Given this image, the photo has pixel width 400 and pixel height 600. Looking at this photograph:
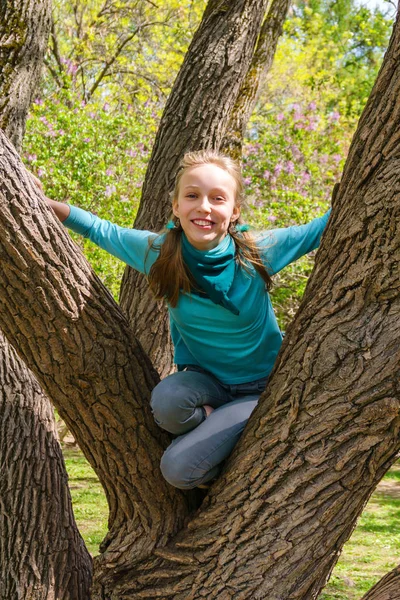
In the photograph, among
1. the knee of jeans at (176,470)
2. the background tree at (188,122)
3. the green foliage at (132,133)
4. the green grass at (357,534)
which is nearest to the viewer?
the knee of jeans at (176,470)

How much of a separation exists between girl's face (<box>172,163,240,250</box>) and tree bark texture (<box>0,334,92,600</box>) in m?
1.13

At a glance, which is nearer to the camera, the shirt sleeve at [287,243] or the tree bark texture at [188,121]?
the shirt sleeve at [287,243]

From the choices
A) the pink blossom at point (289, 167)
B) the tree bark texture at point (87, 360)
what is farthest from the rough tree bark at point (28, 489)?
the pink blossom at point (289, 167)

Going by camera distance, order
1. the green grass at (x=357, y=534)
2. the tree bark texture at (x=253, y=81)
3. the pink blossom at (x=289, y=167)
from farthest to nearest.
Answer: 1. the pink blossom at (x=289, y=167)
2. the green grass at (x=357, y=534)
3. the tree bark texture at (x=253, y=81)

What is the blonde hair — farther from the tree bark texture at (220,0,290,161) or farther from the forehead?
the tree bark texture at (220,0,290,161)

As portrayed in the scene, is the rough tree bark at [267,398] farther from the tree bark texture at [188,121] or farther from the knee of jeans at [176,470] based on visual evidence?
the tree bark texture at [188,121]

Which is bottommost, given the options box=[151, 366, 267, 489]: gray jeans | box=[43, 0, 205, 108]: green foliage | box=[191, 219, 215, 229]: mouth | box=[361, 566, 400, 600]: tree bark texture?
box=[361, 566, 400, 600]: tree bark texture

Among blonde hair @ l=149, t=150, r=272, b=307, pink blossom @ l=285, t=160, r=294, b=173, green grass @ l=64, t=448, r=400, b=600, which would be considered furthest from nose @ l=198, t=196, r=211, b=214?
pink blossom @ l=285, t=160, r=294, b=173

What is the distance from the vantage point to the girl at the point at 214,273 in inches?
106

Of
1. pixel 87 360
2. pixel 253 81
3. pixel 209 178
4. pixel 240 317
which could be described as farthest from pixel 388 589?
pixel 253 81

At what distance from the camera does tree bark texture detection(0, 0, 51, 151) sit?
346 cm

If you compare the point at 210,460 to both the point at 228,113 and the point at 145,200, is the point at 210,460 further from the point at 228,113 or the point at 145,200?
the point at 228,113

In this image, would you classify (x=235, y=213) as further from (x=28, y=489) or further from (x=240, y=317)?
(x=28, y=489)

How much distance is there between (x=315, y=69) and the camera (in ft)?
65.0
